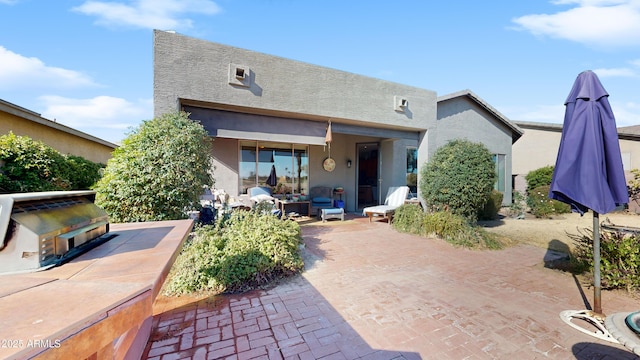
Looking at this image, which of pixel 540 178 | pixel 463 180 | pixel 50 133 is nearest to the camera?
pixel 463 180

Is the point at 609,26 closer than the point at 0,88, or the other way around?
the point at 609,26

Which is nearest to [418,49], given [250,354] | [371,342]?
[371,342]

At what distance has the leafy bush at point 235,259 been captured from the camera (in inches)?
154

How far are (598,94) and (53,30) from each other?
33.8 ft

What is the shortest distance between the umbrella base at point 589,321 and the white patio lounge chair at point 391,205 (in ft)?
18.0

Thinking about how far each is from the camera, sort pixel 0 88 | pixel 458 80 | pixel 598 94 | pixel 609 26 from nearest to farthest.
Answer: pixel 598 94
pixel 609 26
pixel 0 88
pixel 458 80

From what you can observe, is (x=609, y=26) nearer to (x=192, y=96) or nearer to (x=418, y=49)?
(x=418, y=49)

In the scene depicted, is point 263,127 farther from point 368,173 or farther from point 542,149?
point 542,149

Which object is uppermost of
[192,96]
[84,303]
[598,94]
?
[192,96]

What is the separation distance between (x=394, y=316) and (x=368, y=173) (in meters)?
9.28

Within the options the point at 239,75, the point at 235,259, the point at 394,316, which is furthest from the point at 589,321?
the point at 239,75

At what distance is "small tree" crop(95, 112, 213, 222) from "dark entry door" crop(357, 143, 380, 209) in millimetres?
7928

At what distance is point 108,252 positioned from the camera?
5.15ft

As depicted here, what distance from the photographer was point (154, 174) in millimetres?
4652
